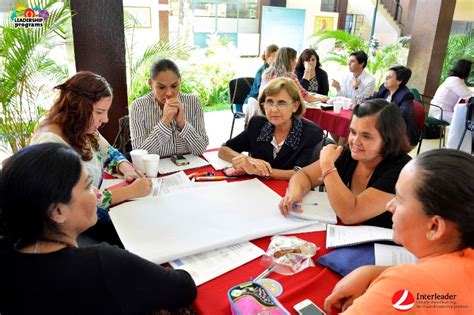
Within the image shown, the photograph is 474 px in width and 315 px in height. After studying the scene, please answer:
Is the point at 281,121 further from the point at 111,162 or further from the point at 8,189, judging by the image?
the point at 8,189

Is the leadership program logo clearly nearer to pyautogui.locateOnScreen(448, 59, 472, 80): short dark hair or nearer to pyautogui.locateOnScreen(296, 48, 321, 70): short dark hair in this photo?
pyautogui.locateOnScreen(296, 48, 321, 70): short dark hair

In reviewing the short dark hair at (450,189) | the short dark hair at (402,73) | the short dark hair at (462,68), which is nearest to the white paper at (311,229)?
the short dark hair at (450,189)

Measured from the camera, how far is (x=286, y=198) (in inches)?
58.3

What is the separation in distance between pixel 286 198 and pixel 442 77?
6.50 meters

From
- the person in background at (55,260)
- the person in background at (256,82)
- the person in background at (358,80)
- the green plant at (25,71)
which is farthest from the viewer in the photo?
the person in background at (358,80)

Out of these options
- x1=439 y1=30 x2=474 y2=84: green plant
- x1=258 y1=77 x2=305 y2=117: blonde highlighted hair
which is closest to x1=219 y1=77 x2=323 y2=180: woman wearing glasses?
x1=258 y1=77 x2=305 y2=117: blonde highlighted hair

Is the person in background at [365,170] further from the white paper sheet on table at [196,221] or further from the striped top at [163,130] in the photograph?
the striped top at [163,130]

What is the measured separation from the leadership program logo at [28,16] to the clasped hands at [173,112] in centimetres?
174

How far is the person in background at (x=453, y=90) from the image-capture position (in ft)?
16.6

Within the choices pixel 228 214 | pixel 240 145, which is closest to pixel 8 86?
pixel 240 145

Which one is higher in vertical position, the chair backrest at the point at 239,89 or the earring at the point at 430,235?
the earring at the point at 430,235

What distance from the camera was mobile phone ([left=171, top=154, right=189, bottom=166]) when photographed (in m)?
2.03

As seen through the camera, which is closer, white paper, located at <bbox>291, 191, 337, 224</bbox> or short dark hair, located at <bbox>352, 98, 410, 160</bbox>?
white paper, located at <bbox>291, 191, 337, 224</bbox>

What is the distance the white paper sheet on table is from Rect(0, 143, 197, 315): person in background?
22cm
